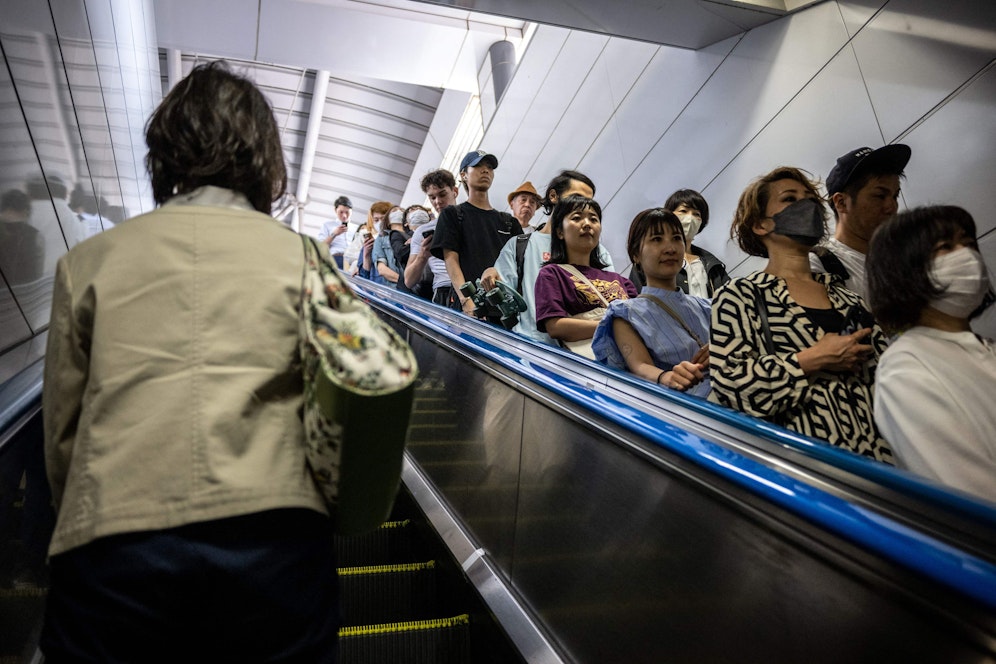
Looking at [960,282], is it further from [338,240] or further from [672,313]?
[338,240]

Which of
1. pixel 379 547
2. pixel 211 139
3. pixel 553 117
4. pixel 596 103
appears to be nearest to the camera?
pixel 211 139

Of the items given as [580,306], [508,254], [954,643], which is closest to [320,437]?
[954,643]

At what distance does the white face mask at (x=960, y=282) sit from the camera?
1.80 metres

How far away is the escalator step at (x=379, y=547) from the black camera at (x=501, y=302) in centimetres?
146

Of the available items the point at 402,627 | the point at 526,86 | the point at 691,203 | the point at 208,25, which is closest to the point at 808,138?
the point at 691,203

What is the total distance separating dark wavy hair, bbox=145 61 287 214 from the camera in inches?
53.6

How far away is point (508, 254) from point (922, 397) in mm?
3112

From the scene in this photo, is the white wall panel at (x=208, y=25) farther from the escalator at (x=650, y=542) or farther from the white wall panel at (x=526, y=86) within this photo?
the escalator at (x=650, y=542)

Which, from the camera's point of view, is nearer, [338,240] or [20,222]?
[20,222]

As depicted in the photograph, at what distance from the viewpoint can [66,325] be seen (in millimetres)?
1188

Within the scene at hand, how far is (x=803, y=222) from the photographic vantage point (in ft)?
7.79

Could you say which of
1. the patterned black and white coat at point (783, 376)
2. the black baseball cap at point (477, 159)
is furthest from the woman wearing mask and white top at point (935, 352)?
the black baseball cap at point (477, 159)

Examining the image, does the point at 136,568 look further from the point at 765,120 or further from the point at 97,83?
the point at 765,120

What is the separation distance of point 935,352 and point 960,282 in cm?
23
